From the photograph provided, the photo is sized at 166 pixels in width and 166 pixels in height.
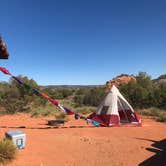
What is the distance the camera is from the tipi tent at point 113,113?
11156 millimetres

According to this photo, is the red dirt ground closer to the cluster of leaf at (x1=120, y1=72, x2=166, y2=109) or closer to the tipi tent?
the tipi tent

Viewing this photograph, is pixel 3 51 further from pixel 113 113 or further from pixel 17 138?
pixel 113 113

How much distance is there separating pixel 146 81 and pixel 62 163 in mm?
25059

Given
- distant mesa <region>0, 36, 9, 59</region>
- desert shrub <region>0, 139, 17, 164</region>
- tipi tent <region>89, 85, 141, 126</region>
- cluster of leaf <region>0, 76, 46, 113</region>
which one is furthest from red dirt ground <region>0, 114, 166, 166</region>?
cluster of leaf <region>0, 76, 46, 113</region>

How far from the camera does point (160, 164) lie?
17.0 feet

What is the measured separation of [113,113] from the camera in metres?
11.1

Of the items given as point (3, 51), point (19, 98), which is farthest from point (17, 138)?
point (19, 98)

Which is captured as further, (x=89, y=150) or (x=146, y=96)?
(x=146, y=96)

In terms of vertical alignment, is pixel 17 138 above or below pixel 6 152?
above

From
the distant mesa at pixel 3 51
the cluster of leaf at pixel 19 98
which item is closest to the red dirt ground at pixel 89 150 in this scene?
the distant mesa at pixel 3 51

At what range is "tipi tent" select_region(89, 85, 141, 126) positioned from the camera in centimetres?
1116

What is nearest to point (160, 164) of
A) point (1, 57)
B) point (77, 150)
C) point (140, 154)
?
point (140, 154)

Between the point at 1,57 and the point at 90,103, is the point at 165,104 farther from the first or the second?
the point at 1,57

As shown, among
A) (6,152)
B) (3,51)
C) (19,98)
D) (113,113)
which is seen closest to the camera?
(3,51)
